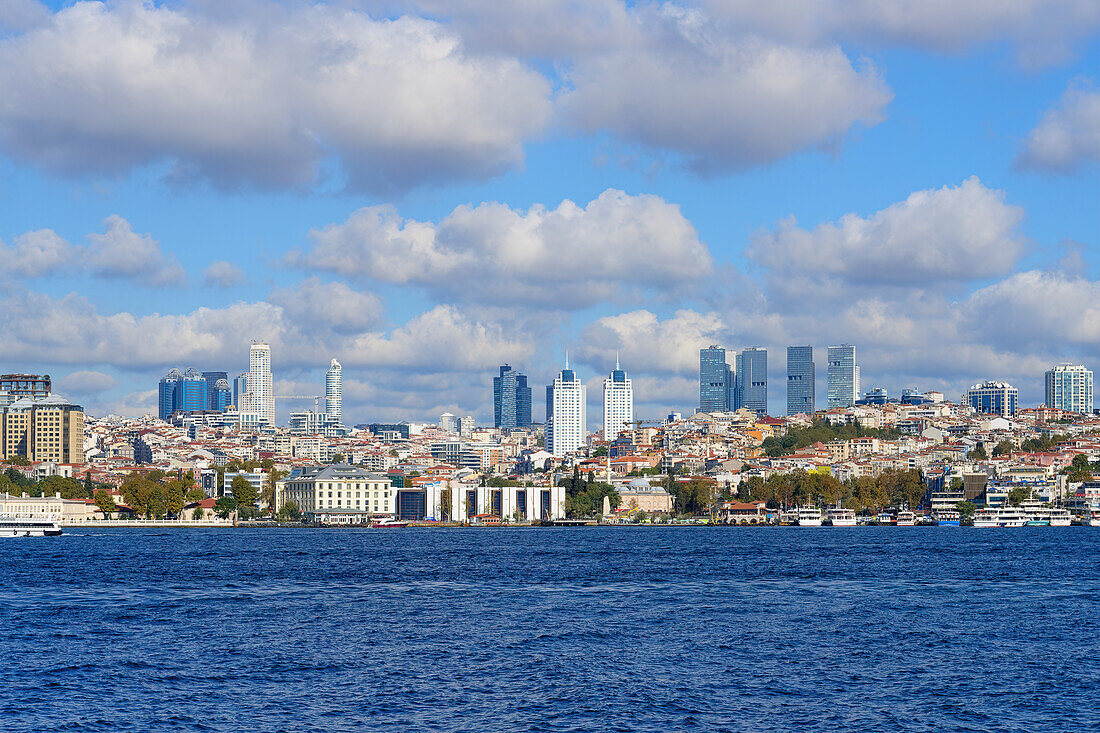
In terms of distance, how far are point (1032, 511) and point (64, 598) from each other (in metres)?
97.7

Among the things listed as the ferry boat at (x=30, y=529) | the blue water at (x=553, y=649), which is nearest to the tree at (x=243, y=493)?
the ferry boat at (x=30, y=529)

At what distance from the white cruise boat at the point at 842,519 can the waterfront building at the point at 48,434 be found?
108m

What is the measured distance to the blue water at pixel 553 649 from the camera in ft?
66.6

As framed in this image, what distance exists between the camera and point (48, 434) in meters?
188

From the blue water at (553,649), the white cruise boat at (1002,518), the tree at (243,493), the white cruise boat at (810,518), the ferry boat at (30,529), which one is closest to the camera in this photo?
the blue water at (553,649)

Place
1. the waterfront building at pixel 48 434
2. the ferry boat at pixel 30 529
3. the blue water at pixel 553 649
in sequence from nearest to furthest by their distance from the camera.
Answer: the blue water at pixel 553 649, the ferry boat at pixel 30 529, the waterfront building at pixel 48 434

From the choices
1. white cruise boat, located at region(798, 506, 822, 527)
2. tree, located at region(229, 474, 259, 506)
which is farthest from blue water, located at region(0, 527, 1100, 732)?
tree, located at region(229, 474, 259, 506)

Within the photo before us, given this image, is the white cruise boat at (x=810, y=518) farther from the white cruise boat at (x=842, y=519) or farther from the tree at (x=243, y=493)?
the tree at (x=243, y=493)

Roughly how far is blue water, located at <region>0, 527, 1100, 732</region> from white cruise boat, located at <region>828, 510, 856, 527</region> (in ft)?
236

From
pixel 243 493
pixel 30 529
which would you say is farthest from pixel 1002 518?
pixel 30 529

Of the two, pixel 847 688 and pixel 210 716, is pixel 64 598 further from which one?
pixel 847 688

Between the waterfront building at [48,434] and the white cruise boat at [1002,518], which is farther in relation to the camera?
the waterfront building at [48,434]

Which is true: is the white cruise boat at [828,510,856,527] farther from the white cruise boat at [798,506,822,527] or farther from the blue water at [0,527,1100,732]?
the blue water at [0,527,1100,732]

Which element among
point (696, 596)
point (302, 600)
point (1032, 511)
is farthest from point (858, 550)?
A: point (1032, 511)
